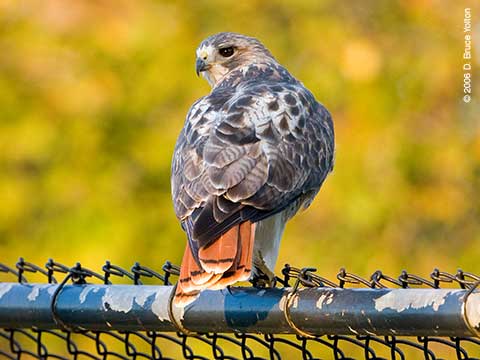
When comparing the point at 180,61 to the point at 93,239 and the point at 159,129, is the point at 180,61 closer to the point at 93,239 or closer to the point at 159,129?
the point at 159,129

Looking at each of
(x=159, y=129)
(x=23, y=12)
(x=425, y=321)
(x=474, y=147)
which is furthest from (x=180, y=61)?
(x=425, y=321)

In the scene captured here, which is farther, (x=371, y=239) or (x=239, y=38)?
(x=371, y=239)

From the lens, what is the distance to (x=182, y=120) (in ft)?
19.9

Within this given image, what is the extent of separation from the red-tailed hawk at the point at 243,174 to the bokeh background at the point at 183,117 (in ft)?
5.36

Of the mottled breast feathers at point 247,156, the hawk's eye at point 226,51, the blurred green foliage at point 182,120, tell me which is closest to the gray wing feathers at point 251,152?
the mottled breast feathers at point 247,156

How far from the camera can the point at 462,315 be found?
2473 mm

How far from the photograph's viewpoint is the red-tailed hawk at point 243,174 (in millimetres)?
3055

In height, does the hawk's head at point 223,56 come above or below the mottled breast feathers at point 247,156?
above

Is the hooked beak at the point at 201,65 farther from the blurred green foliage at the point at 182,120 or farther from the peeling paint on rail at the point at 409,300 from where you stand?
the peeling paint on rail at the point at 409,300

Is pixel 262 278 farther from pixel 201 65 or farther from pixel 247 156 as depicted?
pixel 201 65

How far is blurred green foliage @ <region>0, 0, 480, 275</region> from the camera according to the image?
595 cm

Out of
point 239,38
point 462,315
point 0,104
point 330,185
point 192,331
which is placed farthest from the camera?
point 0,104

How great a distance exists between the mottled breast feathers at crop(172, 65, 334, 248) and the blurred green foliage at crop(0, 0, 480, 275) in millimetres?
1801

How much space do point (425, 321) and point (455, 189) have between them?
373cm
